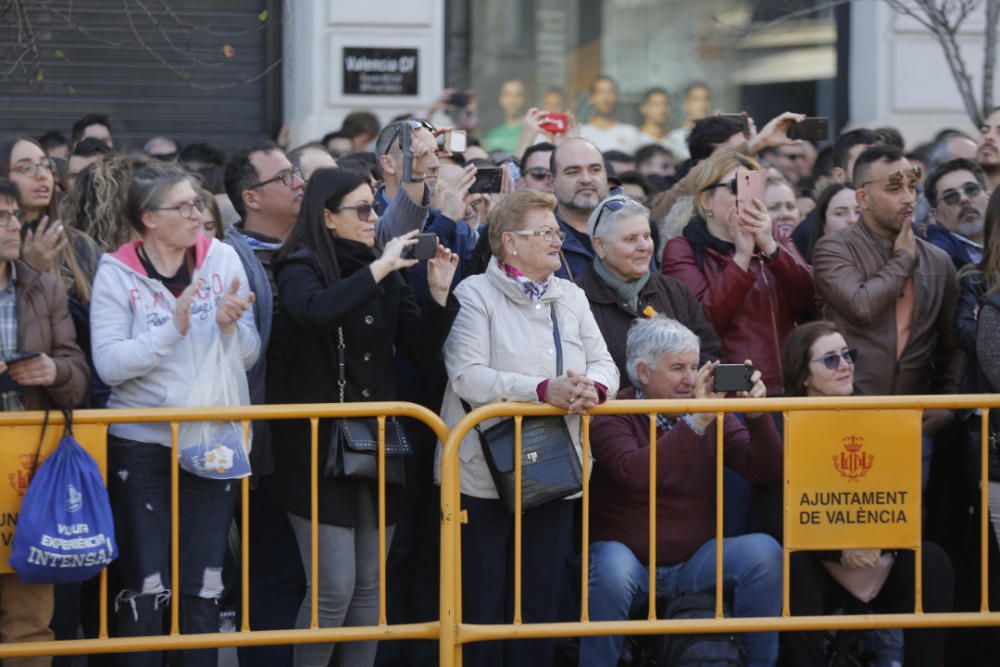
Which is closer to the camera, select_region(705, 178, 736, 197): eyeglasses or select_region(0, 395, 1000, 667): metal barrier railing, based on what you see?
select_region(0, 395, 1000, 667): metal barrier railing

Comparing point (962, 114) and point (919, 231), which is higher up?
point (962, 114)

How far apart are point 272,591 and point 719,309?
7.71ft

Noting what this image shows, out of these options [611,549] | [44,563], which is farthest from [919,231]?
[44,563]

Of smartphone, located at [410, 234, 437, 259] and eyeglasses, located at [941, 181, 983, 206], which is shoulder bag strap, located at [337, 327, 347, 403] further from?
eyeglasses, located at [941, 181, 983, 206]

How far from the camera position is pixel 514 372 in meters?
6.59

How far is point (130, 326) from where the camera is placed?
6.23 metres

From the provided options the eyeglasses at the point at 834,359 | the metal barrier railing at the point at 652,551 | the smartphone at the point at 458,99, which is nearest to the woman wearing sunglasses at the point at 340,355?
the metal barrier railing at the point at 652,551

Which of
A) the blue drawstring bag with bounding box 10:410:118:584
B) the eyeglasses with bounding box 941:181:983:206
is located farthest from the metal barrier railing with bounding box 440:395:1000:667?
the eyeglasses with bounding box 941:181:983:206

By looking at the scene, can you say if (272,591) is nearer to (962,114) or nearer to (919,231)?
(919,231)

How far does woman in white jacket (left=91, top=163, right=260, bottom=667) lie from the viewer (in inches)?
245

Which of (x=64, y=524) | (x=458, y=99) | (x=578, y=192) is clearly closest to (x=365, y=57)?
(x=458, y=99)

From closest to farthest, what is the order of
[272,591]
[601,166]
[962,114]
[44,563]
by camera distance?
Answer: [44,563], [272,591], [601,166], [962,114]

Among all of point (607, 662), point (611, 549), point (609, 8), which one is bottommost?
point (607, 662)

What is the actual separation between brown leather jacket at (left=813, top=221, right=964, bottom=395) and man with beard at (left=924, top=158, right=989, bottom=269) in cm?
38
